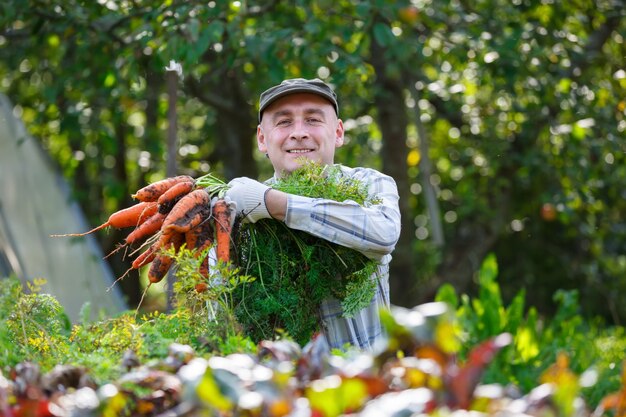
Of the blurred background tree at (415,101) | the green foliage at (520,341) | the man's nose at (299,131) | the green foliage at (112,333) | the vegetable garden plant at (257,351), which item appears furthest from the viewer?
the blurred background tree at (415,101)

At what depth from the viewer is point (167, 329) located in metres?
2.08

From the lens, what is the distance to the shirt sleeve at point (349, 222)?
2.31 m

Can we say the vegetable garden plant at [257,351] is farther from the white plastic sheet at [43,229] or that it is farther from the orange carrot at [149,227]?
the white plastic sheet at [43,229]

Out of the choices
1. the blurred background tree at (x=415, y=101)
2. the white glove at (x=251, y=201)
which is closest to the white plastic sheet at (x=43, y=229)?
the blurred background tree at (x=415, y=101)

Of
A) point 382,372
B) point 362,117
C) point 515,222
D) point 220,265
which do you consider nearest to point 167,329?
point 220,265

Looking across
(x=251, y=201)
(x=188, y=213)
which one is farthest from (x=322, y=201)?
(x=188, y=213)

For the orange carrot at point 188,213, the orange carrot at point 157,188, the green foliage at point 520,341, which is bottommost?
the green foliage at point 520,341

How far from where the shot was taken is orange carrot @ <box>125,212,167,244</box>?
2424 mm

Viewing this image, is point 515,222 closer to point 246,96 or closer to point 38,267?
point 246,96

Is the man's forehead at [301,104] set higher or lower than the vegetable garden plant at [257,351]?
higher

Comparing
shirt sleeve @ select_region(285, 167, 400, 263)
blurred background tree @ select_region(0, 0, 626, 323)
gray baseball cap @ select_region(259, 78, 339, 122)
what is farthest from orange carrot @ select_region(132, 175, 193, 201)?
blurred background tree @ select_region(0, 0, 626, 323)

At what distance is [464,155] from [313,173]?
4.88m

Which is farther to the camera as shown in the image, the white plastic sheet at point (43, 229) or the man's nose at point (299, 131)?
the white plastic sheet at point (43, 229)

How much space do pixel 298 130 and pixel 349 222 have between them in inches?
19.4
